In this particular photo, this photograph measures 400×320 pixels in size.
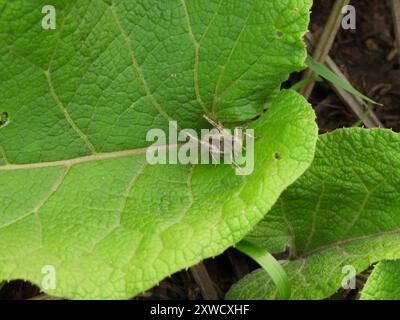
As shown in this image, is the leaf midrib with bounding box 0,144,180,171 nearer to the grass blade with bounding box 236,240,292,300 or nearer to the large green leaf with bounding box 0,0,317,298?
the large green leaf with bounding box 0,0,317,298

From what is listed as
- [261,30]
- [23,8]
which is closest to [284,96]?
[261,30]

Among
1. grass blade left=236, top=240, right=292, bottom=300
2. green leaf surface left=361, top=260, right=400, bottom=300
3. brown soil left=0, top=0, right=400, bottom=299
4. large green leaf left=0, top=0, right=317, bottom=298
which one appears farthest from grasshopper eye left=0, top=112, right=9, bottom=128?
brown soil left=0, top=0, right=400, bottom=299

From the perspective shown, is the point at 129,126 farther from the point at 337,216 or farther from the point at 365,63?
the point at 365,63

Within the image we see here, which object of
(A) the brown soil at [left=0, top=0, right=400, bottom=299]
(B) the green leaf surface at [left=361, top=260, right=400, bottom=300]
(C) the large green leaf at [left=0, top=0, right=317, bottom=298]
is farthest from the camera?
(A) the brown soil at [left=0, top=0, right=400, bottom=299]

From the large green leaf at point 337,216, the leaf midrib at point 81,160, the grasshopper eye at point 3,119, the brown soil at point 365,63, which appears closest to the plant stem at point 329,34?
the brown soil at point 365,63

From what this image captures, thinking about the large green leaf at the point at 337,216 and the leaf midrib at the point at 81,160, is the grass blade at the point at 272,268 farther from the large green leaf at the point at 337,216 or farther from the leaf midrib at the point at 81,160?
the leaf midrib at the point at 81,160

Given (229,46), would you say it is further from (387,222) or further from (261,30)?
(387,222)
